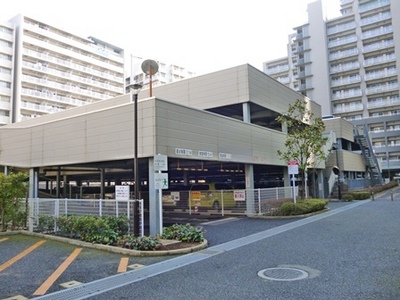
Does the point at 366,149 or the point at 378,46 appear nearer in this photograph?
the point at 366,149

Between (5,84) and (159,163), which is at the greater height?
(5,84)

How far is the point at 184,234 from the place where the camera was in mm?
9664

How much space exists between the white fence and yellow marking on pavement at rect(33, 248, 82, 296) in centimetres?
192

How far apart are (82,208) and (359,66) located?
68.3 m

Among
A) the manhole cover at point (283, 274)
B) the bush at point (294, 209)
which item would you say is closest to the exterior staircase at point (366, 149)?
the bush at point (294, 209)

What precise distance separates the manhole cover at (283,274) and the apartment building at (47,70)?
56.4m

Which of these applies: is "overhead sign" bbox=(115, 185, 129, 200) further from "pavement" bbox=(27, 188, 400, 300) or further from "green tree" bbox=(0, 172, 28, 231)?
"green tree" bbox=(0, 172, 28, 231)

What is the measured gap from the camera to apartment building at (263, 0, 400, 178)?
→ 2485 inches

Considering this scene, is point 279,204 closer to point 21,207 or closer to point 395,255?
point 395,255

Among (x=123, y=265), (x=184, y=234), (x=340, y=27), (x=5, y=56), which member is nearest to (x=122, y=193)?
(x=184, y=234)

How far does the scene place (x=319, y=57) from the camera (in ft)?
228

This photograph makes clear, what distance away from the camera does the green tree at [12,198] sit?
478 inches

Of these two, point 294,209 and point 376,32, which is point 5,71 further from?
point 376,32

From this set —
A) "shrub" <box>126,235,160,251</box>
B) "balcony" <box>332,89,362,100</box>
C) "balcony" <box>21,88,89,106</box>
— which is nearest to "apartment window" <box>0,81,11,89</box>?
"balcony" <box>21,88,89,106</box>
